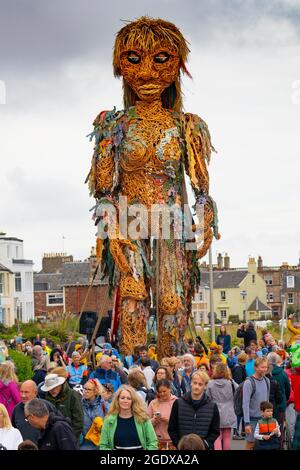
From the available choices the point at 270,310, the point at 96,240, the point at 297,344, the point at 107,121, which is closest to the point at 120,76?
the point at 107,121

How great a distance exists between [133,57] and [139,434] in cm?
1131

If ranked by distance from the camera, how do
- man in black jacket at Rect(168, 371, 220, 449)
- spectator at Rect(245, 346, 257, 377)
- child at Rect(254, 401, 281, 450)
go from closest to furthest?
man in black jacket at Rect(168, 371, 220, 449) → child at Rect(254, 401, 281, 450) → spectator at Rect(245, 346, 257, 377)

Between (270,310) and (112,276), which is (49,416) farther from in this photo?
(270,310)

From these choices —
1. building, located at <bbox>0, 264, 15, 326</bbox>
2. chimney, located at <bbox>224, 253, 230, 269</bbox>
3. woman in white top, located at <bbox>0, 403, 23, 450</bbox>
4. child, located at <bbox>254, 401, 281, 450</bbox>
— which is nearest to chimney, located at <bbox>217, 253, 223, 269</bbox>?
chimney, located at <bbox>224, 253, 230, 269</bbox>

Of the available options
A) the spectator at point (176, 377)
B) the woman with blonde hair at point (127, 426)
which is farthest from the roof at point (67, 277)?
the woman with blonde hair at point (127, 426)

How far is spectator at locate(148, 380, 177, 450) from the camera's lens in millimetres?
13758

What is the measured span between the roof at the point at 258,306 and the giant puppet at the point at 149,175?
227 ft

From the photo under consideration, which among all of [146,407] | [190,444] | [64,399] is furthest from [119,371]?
[190,444]

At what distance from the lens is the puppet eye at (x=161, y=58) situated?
2233 cm

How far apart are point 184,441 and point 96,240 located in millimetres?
13117

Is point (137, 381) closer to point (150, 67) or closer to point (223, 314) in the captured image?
point (150, 67)

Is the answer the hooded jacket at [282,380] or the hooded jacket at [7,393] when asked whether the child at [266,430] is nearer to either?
the hooded jacket at [282,380]

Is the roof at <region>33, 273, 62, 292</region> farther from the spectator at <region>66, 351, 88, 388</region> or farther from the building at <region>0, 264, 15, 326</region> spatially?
the spectator at <region>66, 351, 88, 388</region>

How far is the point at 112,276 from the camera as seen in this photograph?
23250 millimetres
